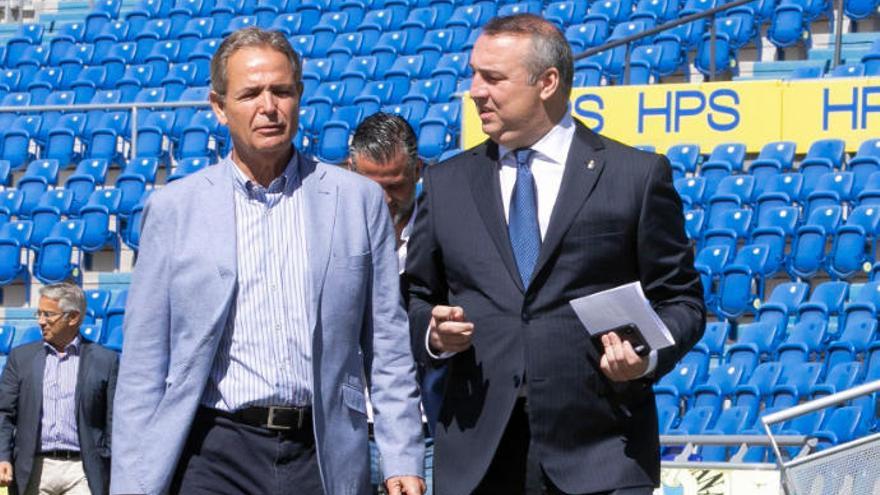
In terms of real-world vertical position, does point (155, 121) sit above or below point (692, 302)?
above

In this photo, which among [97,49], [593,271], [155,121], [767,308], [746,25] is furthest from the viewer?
[97,49]

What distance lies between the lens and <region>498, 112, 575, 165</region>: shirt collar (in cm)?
470

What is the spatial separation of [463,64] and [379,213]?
13188 millimetres

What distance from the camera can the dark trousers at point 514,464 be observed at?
4.55 metres

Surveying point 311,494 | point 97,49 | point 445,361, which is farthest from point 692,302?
point 97,49

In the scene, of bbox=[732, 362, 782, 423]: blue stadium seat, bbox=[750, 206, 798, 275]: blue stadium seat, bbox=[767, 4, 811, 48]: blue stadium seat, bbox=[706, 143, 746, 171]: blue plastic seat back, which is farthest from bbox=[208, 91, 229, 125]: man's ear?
bbox=[767, 4, 811, 48]: blue stadium seat

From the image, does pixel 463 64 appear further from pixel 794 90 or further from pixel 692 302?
pixel 692 302

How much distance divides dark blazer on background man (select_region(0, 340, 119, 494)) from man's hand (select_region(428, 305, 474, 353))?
17.2 ft

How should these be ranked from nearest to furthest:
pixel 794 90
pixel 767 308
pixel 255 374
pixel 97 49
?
pixel 255 374 < pixel 767 308 < pixel 794 90 < pixel 97 49

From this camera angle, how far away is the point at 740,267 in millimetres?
12539

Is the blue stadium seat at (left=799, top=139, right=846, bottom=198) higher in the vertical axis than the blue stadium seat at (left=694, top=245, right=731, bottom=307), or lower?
higher

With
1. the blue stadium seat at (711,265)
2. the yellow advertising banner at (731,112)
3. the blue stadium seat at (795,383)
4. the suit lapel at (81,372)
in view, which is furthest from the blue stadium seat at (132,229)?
the blue stadium seat at (795,383)

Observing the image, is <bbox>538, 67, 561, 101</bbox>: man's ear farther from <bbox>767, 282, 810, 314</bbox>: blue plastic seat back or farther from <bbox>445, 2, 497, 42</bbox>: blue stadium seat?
<bbox>445, 2, 497, 42</bbox>: blue stadium seat

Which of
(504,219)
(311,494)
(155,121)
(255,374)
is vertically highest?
(155,121)
